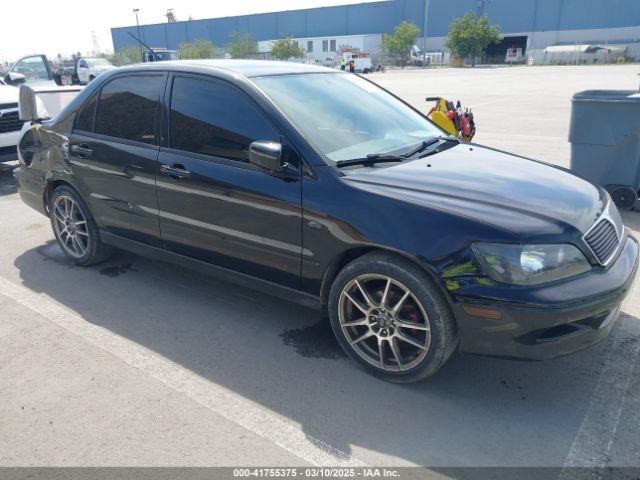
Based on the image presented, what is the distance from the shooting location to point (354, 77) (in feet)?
14.1

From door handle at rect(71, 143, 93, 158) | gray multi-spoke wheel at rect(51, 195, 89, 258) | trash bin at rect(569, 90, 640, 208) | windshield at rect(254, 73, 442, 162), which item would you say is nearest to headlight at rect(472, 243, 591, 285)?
windshield at rect(254, 73, 442, 162)

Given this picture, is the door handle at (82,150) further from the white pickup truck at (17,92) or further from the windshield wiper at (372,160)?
the windshield wiper at (372,160)

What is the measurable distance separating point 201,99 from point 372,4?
3498 inches

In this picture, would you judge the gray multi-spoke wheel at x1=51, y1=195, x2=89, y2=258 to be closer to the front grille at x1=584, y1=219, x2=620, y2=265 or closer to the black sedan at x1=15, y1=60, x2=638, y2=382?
the black sedan at x1=15, y1=60, x2=638, y2=382

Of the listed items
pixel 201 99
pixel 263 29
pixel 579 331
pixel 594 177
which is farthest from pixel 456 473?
pixel 263 29

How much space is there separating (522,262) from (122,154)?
9.89 ft

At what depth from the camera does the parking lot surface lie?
248cm

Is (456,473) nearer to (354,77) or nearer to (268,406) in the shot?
(268,406)

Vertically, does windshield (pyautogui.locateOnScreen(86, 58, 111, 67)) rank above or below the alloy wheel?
above

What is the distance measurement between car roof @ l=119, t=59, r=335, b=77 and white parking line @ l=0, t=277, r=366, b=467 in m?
1.96

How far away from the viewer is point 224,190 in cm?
338

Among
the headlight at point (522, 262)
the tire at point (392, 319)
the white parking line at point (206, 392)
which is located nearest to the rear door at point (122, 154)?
the white parking line at point (206, 392)

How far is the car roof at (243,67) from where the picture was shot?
360cm

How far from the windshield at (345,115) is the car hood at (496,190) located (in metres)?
0.30
